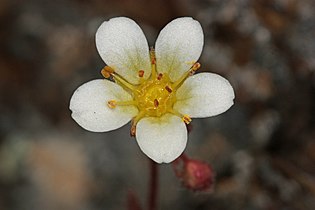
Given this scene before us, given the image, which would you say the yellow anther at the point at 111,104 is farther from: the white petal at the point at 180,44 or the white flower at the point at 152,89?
the white petal at the point at 180,44

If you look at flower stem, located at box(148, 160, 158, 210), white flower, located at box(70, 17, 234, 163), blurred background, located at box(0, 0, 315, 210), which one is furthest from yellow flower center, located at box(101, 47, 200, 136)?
blurred background, located at box(0, 0, 315, 210)

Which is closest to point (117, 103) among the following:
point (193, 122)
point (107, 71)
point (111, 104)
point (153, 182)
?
point (111, 104)

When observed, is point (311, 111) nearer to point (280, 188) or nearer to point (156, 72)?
point (280, 188)

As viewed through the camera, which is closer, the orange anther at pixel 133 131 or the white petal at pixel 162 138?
the white petal at pixel 162 138

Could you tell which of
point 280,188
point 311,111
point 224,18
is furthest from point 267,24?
point 280,188

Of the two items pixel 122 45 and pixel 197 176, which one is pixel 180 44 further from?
pixel 197 176

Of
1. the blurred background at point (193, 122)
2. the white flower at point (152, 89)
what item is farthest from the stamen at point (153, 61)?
the blurred background at point (193, 122)

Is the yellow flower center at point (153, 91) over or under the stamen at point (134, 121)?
over
